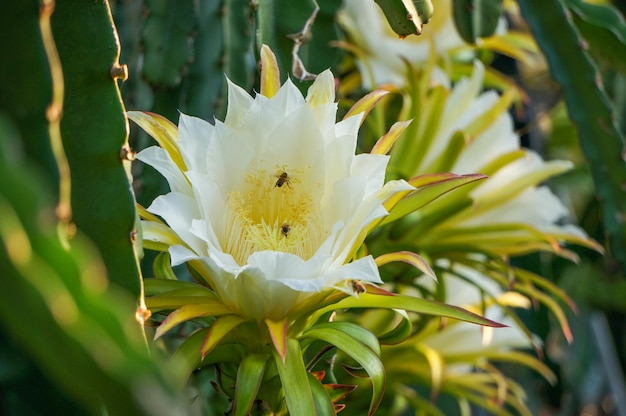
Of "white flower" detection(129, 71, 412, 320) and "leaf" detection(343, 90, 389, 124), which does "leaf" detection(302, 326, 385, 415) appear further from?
"leaf" detection(343, 90, 389, 124)

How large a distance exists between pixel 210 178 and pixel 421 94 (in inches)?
19.1

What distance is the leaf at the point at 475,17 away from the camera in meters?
1.08

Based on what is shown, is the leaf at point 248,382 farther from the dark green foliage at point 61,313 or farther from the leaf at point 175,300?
the dark green foliage at point 61,313

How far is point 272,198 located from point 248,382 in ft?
0.64

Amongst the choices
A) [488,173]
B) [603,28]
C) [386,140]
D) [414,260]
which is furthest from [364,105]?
[603,28]

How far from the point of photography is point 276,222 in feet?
2.46

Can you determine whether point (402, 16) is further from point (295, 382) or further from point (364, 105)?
point (295, 382)

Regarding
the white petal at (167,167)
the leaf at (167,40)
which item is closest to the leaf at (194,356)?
the white petal at (167,167)

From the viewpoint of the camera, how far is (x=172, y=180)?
673 mm

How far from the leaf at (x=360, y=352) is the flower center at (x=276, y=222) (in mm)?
89

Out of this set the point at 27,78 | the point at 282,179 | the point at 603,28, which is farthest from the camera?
the point at 603,28

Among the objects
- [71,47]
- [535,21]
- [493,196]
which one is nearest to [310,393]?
[71,47]

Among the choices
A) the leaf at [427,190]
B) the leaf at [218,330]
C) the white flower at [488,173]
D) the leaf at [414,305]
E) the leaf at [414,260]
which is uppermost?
the leaf at [427,190]

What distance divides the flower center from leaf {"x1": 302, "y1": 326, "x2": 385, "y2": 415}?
89mm
